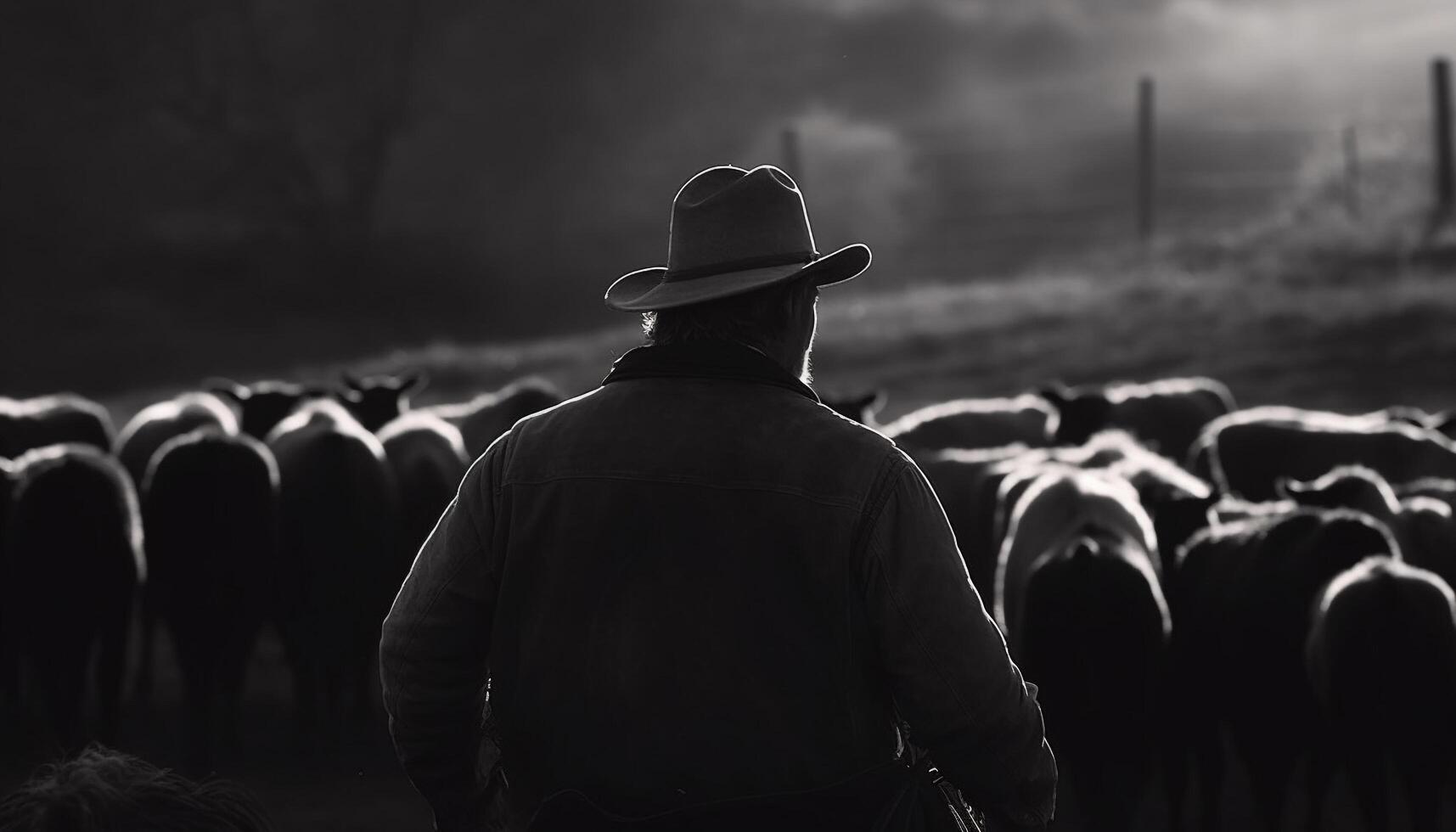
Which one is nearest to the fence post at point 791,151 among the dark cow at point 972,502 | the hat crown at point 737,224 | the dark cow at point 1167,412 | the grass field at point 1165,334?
the grass field at point 1165,334

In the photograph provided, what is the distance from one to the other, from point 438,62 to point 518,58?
185cm

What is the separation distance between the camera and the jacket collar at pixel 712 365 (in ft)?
9.39

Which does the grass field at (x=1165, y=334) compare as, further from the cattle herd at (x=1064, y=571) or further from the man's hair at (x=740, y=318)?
the man's hair at (x=740, y=318)

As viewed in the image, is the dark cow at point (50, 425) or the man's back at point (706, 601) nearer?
the man's back at point (706, 601)

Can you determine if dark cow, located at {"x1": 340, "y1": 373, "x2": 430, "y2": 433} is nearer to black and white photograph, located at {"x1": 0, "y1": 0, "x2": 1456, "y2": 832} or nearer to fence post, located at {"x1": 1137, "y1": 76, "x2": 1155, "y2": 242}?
black and white photograph, located at {"x1": 0, "y1": 0, "x2": 1456, "y2": 832}

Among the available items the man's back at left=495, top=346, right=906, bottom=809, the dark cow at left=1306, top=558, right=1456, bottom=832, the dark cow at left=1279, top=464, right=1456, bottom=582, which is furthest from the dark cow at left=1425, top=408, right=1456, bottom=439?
Answer: the man's back at left=495, top=346, right=906, bottom=809

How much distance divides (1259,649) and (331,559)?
481 cm

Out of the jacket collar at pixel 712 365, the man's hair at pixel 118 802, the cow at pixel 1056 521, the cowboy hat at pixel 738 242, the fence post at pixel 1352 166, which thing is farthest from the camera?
the fence post at pixel 1352 166

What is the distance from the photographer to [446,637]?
2947 mm

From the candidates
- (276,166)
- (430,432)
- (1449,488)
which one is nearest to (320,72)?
(276,166)

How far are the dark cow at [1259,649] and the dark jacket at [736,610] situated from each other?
13.9ft

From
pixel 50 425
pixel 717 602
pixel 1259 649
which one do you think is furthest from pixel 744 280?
pixel 50 425

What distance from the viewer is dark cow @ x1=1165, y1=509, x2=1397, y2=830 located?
22.1 feet

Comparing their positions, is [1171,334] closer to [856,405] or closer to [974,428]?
[974,428]
